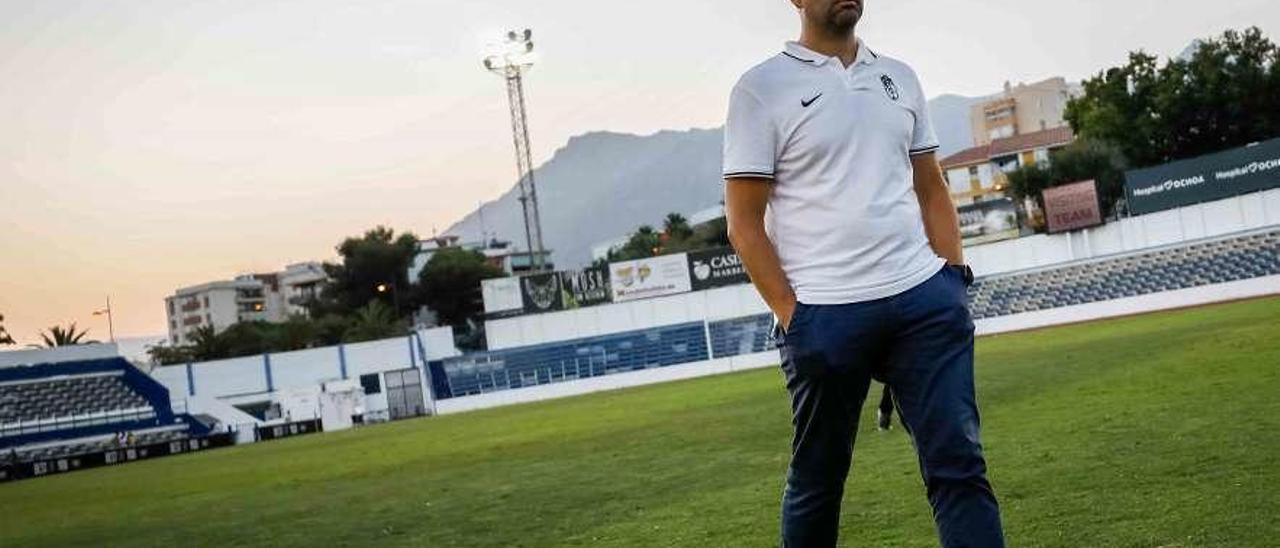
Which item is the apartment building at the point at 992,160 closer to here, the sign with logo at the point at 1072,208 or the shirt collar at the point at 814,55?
the sign with logo at the point at 1072,208

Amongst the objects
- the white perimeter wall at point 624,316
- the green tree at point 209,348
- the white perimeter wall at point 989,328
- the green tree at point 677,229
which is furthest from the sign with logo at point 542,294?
→ the green tree at point 209,348

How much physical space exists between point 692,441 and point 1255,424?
302 inches

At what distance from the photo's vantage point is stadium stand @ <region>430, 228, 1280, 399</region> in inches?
1699

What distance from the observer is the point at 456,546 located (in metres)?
8.02

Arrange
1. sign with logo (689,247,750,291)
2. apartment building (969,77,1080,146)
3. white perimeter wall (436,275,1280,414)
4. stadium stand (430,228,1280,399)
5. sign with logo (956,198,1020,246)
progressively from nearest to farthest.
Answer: white perimeter wall (436,275,1280,414) < stadium stand (430,228,1280,399) < sign with logo (689,247,750,291) < sign with logo (956,198,1020,246) < apartment building (969,77,1080,146)

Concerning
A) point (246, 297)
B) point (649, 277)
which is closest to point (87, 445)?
point (649, 277)

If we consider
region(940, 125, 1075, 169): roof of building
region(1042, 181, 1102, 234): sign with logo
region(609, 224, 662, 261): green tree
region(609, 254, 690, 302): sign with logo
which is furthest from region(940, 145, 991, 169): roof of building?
region(1042, 181, 1102, 234): sign with logo

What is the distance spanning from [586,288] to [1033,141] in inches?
2358

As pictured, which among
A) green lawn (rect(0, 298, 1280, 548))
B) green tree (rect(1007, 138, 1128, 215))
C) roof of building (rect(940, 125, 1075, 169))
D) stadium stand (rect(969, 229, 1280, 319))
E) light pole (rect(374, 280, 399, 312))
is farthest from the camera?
roof of building (rect(940, 125, 1075, 169))

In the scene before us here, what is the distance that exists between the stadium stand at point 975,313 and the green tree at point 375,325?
59.1 feet

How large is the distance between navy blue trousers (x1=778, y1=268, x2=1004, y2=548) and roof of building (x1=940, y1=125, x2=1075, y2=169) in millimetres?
97202

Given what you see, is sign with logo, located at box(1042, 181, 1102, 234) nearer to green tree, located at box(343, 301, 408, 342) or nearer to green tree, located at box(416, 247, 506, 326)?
green tree, located at box(343, 301, 408, 342)

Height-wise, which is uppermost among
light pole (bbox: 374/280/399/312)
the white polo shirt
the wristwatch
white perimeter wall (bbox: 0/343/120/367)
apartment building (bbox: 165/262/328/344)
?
apartment building (bbox: 165/262/328/344)

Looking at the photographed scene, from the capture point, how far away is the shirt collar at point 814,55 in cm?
292
